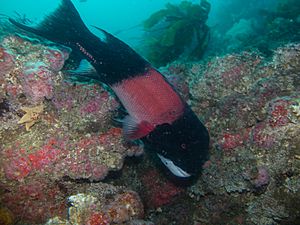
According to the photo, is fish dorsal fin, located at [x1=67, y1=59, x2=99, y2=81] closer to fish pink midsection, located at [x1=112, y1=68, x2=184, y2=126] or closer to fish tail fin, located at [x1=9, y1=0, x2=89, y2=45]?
fish tail fin, located at [x1=9, y1=0, x2=89, y2=45]

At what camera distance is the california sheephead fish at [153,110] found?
2797 mm

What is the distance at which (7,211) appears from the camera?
2811 millimetres

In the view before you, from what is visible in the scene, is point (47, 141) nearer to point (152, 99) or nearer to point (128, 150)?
point (128, 150)

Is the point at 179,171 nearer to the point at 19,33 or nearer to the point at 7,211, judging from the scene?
the point at 7,211

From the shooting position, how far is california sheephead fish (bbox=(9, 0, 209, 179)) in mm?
2797

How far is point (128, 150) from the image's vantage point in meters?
3.49

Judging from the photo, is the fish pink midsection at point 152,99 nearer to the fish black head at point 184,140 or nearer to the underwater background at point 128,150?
the fish black head at point 184,140

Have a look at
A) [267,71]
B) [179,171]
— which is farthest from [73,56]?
[267,71]

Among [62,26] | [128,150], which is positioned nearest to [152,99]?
[128,150]

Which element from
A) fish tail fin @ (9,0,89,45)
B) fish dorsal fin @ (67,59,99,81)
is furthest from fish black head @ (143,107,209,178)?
fish tail fin @ (9,0,89,45)

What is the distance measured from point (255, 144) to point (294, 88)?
0.89m

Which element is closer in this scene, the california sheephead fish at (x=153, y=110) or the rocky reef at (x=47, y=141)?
the california sheephead fish at (x=153, y=110)

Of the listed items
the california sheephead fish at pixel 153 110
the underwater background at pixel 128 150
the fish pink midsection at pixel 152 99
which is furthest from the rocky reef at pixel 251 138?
the fish pink midsection at pixel 152 99

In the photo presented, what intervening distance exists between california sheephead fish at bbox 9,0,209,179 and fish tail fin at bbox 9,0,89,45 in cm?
Answer: 34
